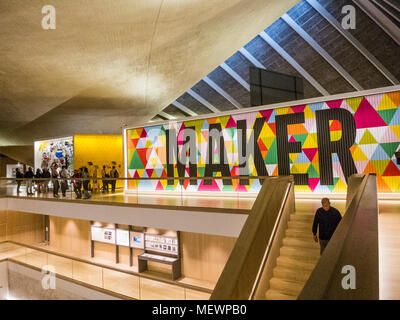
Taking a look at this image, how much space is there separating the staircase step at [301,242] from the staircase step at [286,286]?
949 millimetres

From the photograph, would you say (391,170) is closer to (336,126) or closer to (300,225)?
(336,126)

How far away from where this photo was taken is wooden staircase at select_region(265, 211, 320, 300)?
13.5 ft

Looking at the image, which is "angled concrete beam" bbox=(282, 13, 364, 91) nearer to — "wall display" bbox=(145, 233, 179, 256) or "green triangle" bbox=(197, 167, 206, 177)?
A: "green triangle" bbox=(197, 167, 206, 177)

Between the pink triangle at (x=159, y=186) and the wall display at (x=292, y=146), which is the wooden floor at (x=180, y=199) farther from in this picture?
the wall display at (x=292, y=146)

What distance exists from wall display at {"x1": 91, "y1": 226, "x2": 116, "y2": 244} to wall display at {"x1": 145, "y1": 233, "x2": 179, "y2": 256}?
1.90 metres

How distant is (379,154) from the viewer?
27.5 ft

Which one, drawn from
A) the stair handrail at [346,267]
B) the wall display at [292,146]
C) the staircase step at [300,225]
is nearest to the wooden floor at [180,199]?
the wall display at [292,146]

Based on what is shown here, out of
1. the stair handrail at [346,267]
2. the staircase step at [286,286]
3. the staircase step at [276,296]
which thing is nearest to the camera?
the stair handrail at [346,267]

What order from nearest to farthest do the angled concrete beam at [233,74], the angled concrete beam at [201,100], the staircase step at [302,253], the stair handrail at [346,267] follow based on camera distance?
the stair handrail at [346,267] < the staircase step at [302,253] < the angled concrete beam at [233,74] < the angled concrete beam at [201,100]

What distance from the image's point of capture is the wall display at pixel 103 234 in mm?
12273

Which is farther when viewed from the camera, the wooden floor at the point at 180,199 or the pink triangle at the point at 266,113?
the pink triangle at the point at 266,113

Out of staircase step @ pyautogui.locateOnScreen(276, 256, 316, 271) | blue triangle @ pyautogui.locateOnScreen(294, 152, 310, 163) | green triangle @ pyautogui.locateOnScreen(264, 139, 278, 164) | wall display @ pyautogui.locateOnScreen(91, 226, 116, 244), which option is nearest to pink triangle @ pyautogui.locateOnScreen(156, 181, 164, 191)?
wall display @ pyautogui.locateOnScreen(91, 226, 116, 244)

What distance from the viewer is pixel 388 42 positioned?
14.9 metres

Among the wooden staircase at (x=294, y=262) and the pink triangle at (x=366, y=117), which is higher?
the pink triangle at (x=366, y=117)
